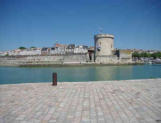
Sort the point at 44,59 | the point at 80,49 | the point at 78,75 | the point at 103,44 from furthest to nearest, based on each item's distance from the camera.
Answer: the point at 80,49, the point at 44,59, the point at 103,44, the point at 78,75

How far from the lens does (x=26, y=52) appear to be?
52.9 m

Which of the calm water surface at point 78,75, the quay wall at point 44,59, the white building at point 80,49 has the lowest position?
the calm water surface at point 78,75

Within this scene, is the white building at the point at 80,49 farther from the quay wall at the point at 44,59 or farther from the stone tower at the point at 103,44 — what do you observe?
the stone tower at the point at 103,44

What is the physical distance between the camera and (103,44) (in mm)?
32469

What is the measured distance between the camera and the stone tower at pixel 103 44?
32.5 meters

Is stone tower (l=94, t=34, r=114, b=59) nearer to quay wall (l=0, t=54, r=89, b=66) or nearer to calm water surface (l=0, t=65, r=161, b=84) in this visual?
quay wall (l=0, t=54, r=89, b=66)

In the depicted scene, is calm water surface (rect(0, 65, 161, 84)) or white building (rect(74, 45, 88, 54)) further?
white building (rect(74, 45, 88, 54))

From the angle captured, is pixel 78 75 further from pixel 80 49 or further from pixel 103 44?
pixel 80 49

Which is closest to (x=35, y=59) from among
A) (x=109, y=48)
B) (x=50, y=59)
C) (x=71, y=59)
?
(x=50, y=59)

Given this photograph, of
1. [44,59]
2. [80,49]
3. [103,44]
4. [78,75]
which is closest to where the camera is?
[78,75]

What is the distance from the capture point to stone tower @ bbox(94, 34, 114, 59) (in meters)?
32.5

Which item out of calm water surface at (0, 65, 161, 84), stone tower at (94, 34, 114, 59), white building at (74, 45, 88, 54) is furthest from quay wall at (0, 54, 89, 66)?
calm water surface at (0, 65, 161, 84)

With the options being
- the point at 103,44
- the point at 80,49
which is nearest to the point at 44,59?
the point at 80,49

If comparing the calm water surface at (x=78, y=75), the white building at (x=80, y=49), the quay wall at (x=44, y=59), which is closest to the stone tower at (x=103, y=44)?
the quay wall at (x=44, y=59)
